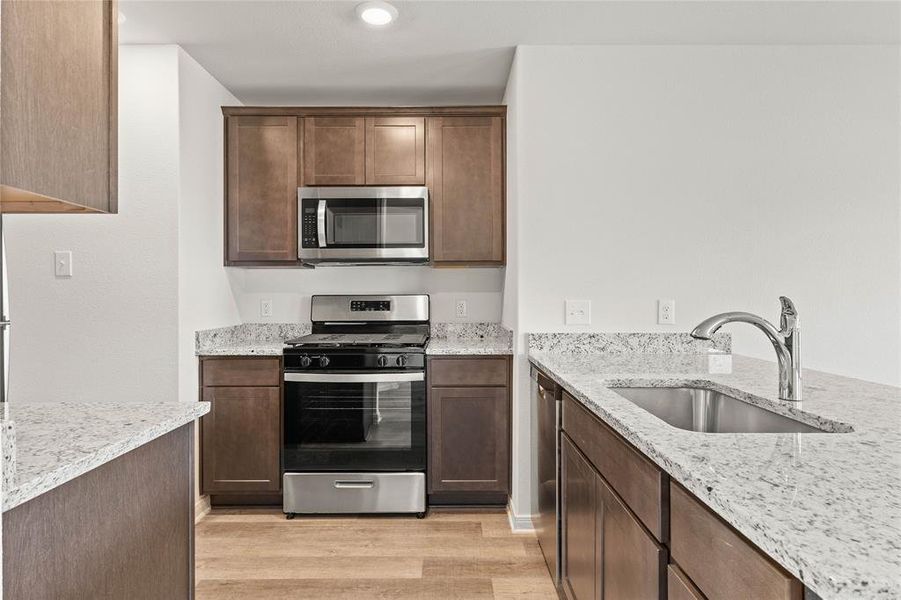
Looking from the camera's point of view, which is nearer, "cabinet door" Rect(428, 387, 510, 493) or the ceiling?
the ceiling

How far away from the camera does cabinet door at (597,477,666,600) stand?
1.13m

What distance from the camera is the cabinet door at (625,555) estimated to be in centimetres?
113

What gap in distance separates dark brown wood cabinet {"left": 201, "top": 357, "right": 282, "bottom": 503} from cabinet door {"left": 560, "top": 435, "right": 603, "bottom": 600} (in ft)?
5.31

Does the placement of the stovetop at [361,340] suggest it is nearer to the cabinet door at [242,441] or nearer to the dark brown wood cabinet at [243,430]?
the dark brown wood cabinet at [243,430]

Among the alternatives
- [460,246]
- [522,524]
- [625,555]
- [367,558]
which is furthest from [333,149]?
[625,555]

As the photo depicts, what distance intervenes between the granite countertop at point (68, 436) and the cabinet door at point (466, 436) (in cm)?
164

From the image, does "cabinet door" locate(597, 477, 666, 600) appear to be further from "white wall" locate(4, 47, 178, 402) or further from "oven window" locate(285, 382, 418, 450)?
"white wall" locate(4, 47, 178, 402)

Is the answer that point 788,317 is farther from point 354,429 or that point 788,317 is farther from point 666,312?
point 354,429

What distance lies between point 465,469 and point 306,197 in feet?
5.65

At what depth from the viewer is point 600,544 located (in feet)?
4.98

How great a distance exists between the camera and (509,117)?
3.05 m

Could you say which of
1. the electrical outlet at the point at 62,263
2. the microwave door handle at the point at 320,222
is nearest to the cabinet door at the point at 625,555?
the microwave door handle at the point at 320,222

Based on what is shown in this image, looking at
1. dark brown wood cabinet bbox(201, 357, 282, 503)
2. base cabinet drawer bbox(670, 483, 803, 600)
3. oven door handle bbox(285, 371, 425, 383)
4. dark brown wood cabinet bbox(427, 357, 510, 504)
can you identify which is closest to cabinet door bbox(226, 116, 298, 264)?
dark brown wood cabinet bbox(201, 357, 282, 503)

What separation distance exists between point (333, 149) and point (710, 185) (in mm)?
2011
